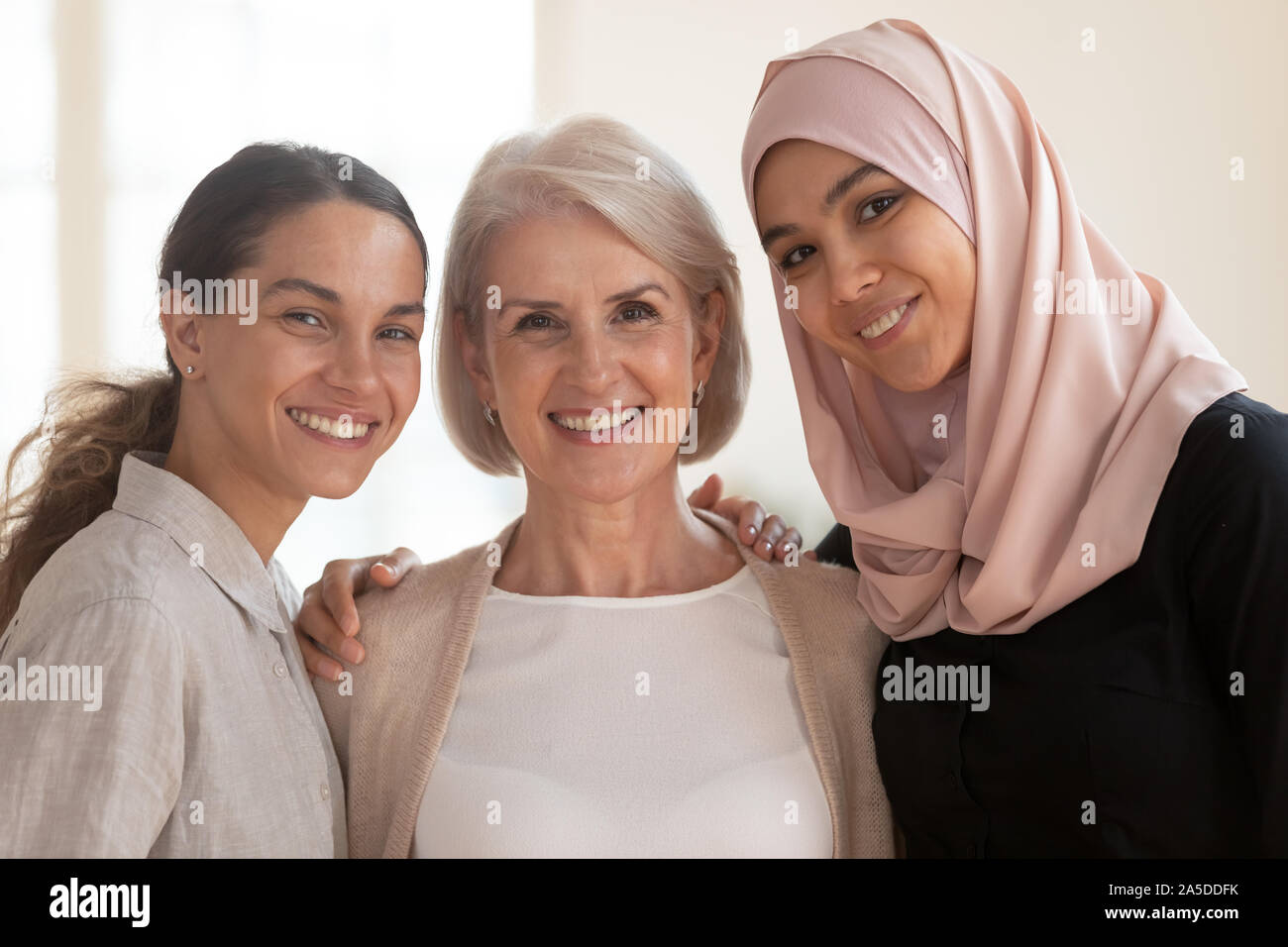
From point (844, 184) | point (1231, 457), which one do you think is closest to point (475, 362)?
point (844, 184)

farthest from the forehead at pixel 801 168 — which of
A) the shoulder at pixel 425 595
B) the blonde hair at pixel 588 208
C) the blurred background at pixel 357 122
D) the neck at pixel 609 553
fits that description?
the blurred background at pixel 357 122

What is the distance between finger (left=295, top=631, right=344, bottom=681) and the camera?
1879 mm

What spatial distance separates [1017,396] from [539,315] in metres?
0.77

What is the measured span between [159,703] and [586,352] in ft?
2.69

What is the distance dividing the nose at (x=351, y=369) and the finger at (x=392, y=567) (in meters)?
0.35

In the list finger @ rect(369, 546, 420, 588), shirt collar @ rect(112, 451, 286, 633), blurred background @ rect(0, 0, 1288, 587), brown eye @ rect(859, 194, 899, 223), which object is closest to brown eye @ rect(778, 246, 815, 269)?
brown eye @ rect(859, 194, 899, 223)

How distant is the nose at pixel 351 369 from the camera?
1.76 metres

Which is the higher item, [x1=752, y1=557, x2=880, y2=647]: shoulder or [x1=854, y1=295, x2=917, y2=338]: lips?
[x1=854, y1=295, x2=917, y2=338]: lips

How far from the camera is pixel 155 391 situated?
75.7 inches

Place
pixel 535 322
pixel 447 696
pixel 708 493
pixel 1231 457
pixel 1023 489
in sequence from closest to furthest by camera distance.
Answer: pixel 1231 457
pixel 1023 489
pixel 447 696
pixel 535 322
pixel 708 493

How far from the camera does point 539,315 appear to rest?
193 centimetres

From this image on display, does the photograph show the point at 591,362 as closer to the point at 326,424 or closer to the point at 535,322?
the point at 535,322

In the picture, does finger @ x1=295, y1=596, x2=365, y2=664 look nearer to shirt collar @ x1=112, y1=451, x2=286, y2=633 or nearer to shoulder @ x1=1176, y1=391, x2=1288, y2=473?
shirt collar @ x1=112, y1=451, x2=286, y2=633

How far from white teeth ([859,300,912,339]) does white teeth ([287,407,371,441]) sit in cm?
80
